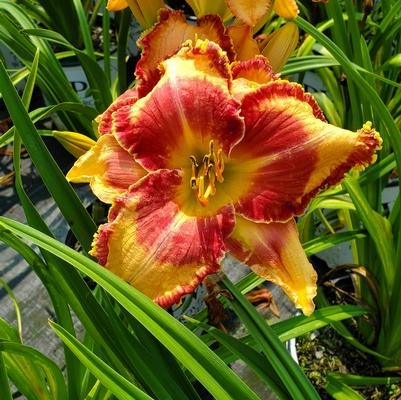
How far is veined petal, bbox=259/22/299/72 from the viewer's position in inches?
23.4

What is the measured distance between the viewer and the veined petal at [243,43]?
0.56 metres

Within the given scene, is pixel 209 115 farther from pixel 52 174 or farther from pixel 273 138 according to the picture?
pixel 52 174

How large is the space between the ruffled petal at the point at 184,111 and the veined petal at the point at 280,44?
0.45 feet

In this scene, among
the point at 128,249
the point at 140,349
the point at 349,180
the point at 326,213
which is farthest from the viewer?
the point at 326,213

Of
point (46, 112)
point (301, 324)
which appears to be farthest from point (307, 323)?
point (46, 112)

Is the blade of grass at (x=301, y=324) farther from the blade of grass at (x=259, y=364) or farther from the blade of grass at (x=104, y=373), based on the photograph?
the blade of grass at (x=104, y=373)

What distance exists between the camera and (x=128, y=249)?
1.50ft

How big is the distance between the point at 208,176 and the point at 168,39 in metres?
0.16

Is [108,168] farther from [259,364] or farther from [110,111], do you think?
[259,364]

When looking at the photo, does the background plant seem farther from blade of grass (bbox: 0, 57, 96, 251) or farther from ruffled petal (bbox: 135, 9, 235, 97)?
ruffled petal (bbox: 135, 9, 235, 97)

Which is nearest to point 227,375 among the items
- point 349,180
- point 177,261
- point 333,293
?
point 177,261

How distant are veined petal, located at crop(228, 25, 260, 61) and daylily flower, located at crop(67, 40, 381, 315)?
5 centimetres

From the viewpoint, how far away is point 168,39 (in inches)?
21.6

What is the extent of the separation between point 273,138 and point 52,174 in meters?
0.23
